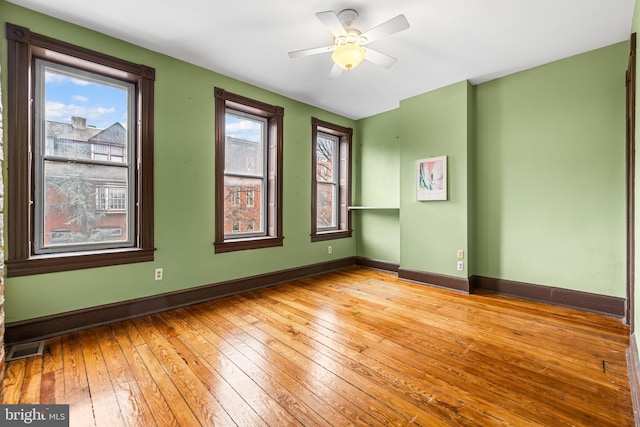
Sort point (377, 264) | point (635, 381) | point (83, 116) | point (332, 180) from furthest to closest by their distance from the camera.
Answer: point (332, 180)
point (377, 264)
point (83, 116)
point (635, 381)

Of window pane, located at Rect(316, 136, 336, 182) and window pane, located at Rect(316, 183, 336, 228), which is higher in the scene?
window pane, located at Rect(316, 136, 336, 182)

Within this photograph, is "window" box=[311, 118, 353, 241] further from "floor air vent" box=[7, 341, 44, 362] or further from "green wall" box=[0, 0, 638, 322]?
"floor air vent" box=[7, 341, 44, 362]

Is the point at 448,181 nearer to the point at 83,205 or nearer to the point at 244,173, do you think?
the point at 244,173

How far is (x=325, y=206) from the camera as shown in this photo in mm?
4961

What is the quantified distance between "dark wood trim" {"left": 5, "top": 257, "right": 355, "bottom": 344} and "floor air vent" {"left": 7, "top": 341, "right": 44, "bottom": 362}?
3.0 inches

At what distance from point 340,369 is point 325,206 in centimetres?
327

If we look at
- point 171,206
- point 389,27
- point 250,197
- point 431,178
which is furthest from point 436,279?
point 171,206

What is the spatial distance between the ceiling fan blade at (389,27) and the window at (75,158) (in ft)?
7.07

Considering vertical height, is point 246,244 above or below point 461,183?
below

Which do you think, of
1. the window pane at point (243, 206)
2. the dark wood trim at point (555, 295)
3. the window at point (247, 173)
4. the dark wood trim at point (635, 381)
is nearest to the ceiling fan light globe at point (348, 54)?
the window at point (247, 173)

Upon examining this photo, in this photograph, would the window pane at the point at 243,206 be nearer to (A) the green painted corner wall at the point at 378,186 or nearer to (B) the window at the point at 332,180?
(B) the window at the point at 332,180

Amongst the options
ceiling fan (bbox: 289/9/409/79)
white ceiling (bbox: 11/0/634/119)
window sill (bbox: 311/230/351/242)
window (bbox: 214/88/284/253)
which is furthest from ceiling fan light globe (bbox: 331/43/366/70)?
window sill (bbox: 311/230/351/242)

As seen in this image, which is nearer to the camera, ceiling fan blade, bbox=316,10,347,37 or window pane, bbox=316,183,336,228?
ceiling fan blade, bbox=316,10,347,37

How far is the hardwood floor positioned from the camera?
59.1 inches
